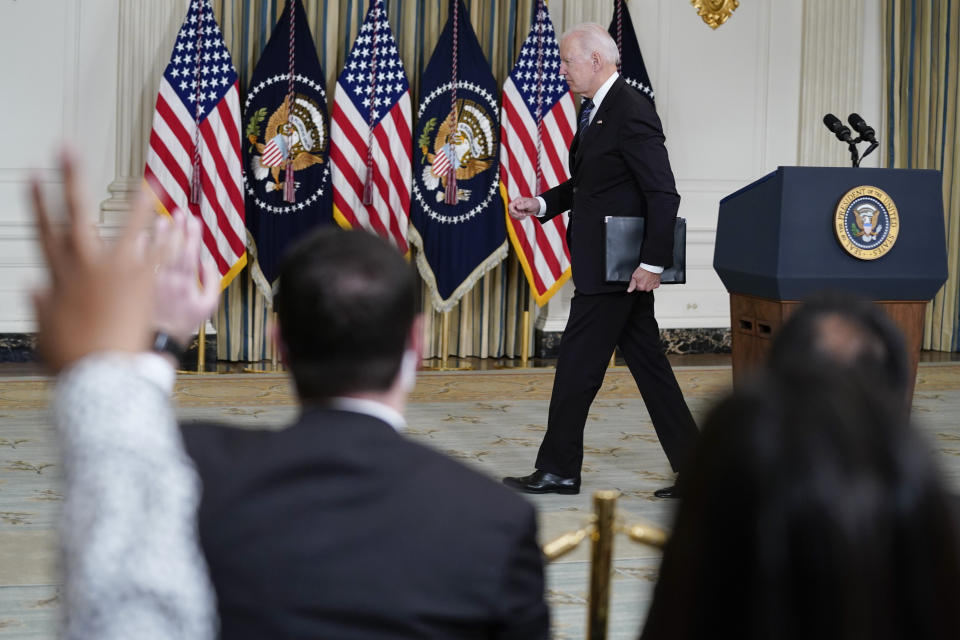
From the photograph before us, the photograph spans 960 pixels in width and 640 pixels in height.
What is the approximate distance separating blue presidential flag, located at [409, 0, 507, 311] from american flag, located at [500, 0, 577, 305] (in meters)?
0.10

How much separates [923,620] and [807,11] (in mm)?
8514

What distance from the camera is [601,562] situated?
1.93 m

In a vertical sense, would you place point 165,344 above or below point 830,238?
below

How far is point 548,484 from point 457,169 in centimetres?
365

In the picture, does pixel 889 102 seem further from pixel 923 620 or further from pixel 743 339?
pixel 923 620

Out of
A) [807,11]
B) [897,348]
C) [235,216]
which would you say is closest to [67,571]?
[897,348]

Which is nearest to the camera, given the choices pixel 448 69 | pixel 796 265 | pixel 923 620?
pixel 923 620

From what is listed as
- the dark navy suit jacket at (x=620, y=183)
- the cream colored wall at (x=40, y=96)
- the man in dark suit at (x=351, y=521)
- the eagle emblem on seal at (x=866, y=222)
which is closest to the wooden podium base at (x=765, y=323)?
the eagle emblem on seal at (x=866, y=222)

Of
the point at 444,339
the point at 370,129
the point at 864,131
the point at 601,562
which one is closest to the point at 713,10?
the point at 370,129

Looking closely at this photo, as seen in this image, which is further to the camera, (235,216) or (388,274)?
(235,216)

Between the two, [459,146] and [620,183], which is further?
[459,146]

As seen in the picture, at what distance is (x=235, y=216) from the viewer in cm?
712

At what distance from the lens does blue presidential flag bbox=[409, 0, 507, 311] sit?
7578 millimetres

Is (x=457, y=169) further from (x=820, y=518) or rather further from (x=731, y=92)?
(x=820, y=518)
